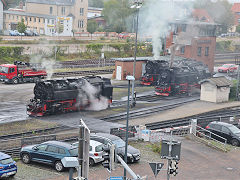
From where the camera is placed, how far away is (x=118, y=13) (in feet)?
282

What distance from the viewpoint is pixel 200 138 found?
27609 millimetres

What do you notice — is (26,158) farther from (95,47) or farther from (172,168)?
(95,47)

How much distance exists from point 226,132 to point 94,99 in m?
11.9

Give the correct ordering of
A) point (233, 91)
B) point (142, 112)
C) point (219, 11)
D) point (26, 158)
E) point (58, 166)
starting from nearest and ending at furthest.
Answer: point (58, 166) → point (26, 158) → point (142, 112) → point (233, 91) → point (219, 11)

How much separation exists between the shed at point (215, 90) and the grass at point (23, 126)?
18365 millimetres

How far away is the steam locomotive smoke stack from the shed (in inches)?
446

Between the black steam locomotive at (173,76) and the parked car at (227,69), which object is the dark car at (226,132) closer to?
the black steam locomotive at (173,76)

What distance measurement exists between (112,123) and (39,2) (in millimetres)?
58911

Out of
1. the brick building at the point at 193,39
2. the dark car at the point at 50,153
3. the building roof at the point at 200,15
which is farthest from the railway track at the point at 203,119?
the building roof at the point at 200,15

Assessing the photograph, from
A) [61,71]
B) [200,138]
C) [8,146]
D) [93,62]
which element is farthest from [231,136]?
[93,62]

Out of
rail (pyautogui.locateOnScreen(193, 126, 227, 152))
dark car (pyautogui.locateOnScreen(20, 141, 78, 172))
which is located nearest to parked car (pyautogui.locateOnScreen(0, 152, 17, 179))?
dark car (pyautogui.locateOnScreen(20, 141, 78, 172))

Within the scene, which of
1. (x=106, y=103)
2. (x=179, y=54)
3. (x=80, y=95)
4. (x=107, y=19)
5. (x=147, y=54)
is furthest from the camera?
(x=107, y=19)

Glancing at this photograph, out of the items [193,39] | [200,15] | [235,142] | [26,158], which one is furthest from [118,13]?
[26,158]

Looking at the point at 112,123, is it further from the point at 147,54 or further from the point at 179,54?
the point at 147,54
